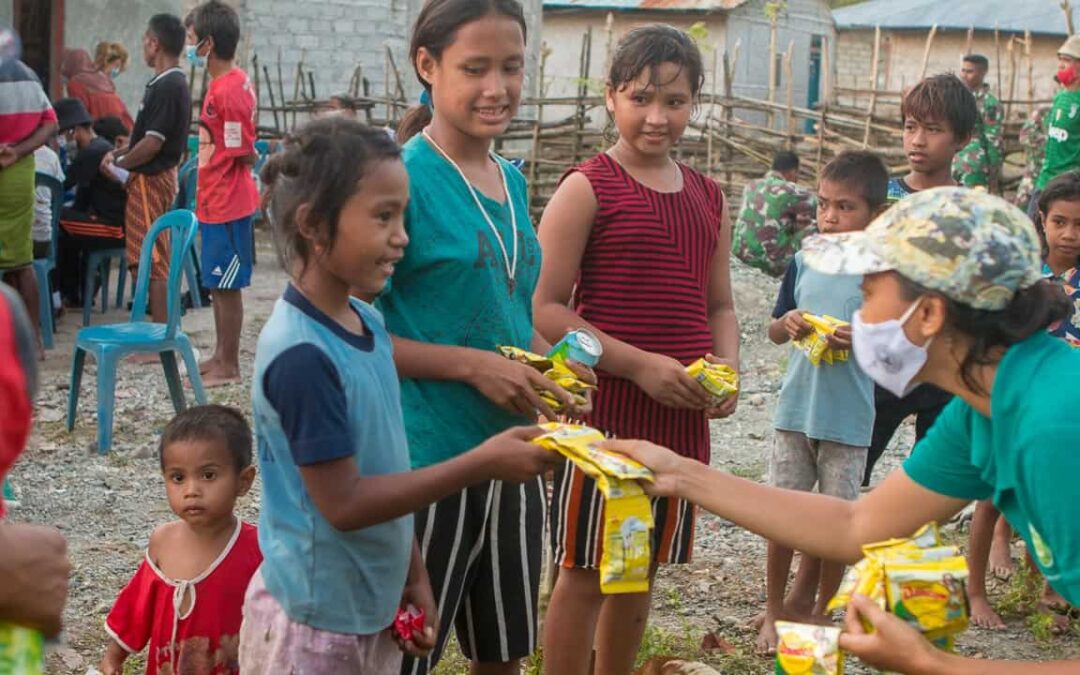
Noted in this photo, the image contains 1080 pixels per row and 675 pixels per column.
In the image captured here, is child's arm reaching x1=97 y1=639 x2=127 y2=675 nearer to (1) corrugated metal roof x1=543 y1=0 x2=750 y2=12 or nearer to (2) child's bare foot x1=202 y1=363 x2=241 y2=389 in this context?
(2) child's bare foot x1=202 y1=363 x2=241 y2=389

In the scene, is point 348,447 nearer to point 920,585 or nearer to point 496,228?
point 496,228

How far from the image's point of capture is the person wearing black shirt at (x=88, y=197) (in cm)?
975

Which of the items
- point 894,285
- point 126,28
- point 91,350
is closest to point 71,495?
point 91,350

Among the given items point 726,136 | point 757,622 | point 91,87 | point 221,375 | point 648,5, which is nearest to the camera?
point 757,622

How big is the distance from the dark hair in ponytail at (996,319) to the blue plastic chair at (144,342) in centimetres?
548

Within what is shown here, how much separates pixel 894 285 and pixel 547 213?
139cm

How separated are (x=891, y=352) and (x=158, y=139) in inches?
284

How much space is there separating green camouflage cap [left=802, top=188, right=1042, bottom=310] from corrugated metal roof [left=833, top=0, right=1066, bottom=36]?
2810 centimetres

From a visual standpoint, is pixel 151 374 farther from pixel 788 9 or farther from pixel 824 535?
pixel 788 9

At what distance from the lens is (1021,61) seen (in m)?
30.2

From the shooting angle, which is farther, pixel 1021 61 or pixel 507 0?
pixel 1021 61

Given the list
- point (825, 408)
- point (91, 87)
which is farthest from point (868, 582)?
point (91, 87)

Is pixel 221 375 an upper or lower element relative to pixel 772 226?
lower

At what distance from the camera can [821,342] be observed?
4613 millimetres
